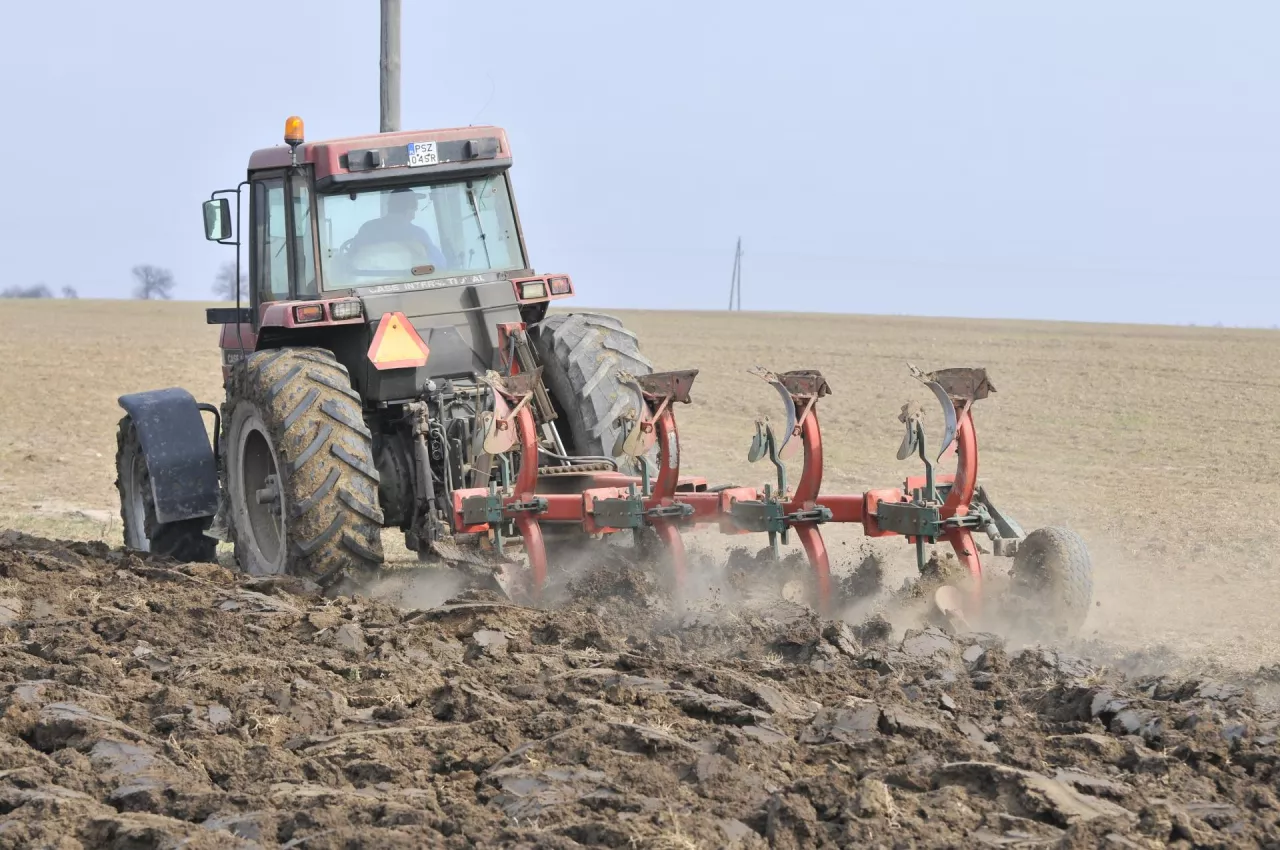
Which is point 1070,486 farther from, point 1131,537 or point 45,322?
point 45,322

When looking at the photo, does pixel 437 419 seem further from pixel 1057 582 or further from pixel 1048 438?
pixel 1048 438

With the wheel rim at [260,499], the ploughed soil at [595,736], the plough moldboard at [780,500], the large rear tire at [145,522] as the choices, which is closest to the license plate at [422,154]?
the plough moldboard at [780,500]

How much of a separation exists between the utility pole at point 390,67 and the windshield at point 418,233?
539 cm

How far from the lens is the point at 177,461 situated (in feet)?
26.8

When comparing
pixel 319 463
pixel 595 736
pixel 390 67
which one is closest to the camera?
pixel 595 736

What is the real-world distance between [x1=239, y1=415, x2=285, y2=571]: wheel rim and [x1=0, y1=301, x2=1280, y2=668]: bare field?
258cm

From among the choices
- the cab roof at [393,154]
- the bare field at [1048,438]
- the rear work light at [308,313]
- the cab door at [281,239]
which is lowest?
the bare field at [1048,438]

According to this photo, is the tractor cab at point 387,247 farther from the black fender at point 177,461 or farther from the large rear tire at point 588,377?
the black fender at point 177,461

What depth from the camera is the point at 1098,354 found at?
27.8 metres

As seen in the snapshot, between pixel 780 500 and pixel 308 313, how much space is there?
2.46 metres

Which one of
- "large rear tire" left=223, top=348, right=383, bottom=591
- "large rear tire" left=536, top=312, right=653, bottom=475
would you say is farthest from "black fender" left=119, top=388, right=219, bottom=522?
"large rear tire" left=536, top=312, right=653, bottom=475

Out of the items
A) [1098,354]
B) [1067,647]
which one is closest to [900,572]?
[1067,647]

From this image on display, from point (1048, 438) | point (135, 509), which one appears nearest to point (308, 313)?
point (135, 509)

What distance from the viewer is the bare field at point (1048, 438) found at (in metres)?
8.17
